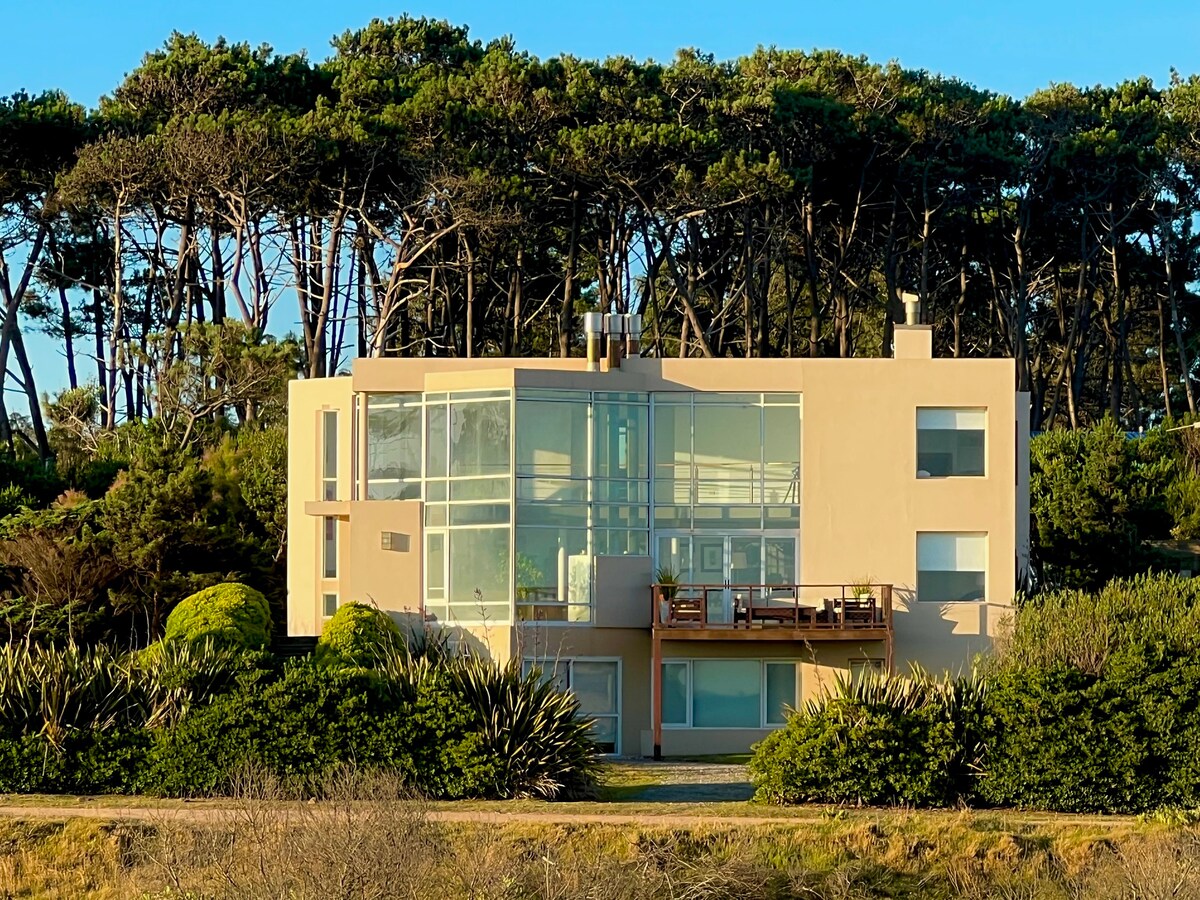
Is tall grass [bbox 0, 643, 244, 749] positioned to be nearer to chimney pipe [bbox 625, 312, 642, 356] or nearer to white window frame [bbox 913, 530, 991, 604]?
chimney pipe [bbox 625, 312, 642, 356]

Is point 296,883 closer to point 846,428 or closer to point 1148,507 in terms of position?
point 846,428

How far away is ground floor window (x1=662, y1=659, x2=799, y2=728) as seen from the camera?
32.5m

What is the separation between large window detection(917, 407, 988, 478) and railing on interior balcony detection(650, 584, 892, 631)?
2207 millimetres

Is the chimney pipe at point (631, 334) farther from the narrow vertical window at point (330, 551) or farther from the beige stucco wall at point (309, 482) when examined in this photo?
the narrow vertical window at point (330, 551)

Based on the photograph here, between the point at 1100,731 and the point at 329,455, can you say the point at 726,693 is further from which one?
the point at 1100,731

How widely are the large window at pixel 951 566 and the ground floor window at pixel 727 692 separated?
8.36ft

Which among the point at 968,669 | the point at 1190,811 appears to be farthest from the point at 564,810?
the point at 968,669

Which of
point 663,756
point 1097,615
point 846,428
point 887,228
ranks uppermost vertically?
point 887,228

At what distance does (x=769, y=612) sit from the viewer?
32.2m

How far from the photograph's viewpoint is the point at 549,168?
4928 cm

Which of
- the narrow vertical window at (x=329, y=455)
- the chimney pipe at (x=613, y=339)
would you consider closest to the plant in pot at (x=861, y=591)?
the chimney pipe at (x=613, y=339)

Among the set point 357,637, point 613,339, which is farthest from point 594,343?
point 357,637

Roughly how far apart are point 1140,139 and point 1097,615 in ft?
92.6

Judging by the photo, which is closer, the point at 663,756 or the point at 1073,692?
the point at 1073,692
